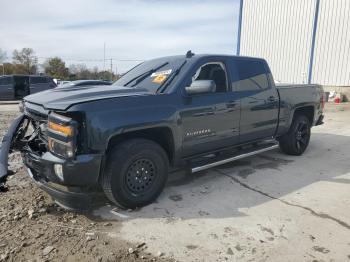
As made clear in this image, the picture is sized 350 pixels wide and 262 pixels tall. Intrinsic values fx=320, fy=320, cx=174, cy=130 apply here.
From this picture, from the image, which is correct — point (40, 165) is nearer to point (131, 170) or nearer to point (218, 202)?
point (131, 170)

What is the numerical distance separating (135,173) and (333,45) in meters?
16.9

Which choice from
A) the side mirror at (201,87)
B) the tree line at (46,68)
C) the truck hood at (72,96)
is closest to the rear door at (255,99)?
the side mirror at (201,87)

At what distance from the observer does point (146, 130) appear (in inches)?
154

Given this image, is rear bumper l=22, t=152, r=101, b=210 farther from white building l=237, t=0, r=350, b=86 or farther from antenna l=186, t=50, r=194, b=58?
white building l=237, t=0, r=350, b=86

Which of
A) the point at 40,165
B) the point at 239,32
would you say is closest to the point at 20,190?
the point at 40,165

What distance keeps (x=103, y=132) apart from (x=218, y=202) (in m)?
1.76

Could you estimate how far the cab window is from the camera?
472cm

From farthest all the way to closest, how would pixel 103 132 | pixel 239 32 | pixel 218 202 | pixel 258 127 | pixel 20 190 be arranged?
pixel 239 32
pixel 258 127
pixel 20 190
pixel 218 202
pixel 103 132

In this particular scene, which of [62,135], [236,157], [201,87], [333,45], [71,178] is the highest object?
[333,45]

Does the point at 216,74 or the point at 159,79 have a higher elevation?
the point at 216,74

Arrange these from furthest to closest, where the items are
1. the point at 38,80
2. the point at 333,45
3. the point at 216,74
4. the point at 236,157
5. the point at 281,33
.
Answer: the point at 38,80
the point at 281,33
the point at 333,45
the point at 236,157
the point at 216,74

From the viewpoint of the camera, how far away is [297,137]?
630cm

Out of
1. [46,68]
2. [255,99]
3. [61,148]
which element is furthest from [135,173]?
[46,68]

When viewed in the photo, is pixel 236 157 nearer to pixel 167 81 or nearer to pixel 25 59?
pixel 167 81
